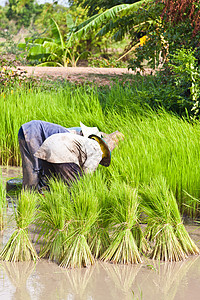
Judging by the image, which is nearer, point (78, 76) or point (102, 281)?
point (102, 281)

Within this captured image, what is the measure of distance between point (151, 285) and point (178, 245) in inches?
21.2

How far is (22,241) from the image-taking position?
3201 mm

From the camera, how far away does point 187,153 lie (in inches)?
187

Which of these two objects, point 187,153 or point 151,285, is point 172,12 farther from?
point 151,285

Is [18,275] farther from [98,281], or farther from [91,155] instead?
[91,155]

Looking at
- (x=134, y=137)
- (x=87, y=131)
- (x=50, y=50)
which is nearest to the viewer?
(x=87, y=131)

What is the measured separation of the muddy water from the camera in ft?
9.00

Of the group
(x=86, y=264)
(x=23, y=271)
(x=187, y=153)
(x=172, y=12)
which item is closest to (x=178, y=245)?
(x=86, y=264)

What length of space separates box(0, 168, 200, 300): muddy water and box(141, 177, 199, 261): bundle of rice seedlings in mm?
94

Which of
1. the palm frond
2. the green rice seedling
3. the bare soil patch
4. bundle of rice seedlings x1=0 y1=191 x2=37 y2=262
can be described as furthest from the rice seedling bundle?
the palm frond

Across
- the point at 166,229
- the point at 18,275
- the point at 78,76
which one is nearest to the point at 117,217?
the point at 166,229

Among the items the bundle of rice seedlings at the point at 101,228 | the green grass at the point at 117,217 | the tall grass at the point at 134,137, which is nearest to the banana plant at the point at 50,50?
the tall grass at the point at 134,137

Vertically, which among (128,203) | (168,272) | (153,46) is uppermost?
(153,46)

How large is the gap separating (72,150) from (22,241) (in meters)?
1.04
